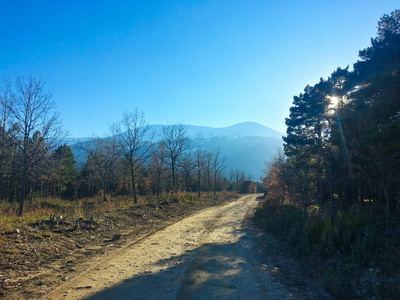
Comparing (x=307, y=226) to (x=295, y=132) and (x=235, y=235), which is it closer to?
(x=235, y=235)

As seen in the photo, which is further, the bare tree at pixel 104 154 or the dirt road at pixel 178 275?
the bare tree at pixel 104 154

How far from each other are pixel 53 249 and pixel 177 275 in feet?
13.7

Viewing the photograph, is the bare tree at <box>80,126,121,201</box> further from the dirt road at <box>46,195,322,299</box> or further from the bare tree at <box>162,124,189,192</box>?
the dirt road at <box>46,195,322,299</box>

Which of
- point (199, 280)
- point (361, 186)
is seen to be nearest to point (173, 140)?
point (361, 186)

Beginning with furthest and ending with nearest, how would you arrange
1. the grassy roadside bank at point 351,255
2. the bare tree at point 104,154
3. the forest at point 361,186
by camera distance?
the bare tree at point 104,154 < the forest at point 361,186 < the grassy roadside bank at point 351,255

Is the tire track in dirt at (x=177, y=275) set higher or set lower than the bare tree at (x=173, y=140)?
lower

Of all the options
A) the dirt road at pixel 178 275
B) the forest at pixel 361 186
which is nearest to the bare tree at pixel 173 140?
the forest at pixel 361 186

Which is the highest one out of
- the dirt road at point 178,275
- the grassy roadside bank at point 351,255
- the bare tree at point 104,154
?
the bare tree at point 104,154

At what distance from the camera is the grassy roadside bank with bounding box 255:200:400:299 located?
16.9ft

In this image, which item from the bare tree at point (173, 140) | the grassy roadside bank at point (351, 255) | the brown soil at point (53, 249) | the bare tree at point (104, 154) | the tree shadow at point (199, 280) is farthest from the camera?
the bare tree at point (173, 140)

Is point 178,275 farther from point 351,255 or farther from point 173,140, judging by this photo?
point 173,140

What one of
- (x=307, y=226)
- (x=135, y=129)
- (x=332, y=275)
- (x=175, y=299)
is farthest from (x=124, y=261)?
(x=135, y=129)

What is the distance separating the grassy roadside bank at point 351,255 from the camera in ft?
Answer: 16.9

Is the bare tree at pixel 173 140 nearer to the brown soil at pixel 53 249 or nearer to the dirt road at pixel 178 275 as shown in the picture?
the brown soil at pixel 53 249
